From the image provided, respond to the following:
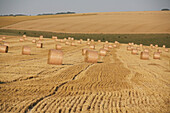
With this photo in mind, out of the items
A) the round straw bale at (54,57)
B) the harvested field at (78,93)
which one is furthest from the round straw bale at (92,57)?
the harvested field at (78,93)

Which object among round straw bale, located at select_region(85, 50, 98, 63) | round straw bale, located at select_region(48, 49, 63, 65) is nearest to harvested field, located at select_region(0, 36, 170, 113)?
round straw bale, located at select_region(48, 49, 63, 65)

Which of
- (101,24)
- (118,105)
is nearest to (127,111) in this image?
(118,105)

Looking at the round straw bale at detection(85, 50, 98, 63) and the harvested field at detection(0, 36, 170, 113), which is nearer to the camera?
the harvested field at detection(0, 36, 170, 113)

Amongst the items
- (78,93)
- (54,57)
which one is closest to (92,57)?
(54,57)

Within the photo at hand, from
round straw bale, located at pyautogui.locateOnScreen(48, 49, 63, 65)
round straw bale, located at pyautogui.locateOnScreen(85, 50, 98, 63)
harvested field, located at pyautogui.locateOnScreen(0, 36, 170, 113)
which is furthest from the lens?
round straw bale, located at pyautogui.locateOnScreen(85, 50, 98, 63)

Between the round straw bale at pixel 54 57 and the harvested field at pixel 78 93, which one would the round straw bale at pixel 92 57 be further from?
the harvested field at pixel 78 93

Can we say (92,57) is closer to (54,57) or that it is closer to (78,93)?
(54,57)

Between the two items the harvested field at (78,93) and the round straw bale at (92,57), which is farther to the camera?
the round straw bale at (92,57)

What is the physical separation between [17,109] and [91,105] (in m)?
1.85

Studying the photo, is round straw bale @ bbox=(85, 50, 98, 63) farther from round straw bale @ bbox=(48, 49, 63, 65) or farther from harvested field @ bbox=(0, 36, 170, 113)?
harvested field @ bbox=(0, 36, 170, 113)

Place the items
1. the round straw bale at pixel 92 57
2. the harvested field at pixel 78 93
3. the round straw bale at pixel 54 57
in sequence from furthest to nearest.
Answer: the round straw bale at pixel 92 57 → the round straw bale at pixel 54 57 → the harvested field at pixel 78 93

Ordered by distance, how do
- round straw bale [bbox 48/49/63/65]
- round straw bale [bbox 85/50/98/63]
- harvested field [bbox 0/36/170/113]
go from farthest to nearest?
round straw bale [bbox 85/50/98/63] → round straw bale [bbox 48/49/63/65] → harvested field [bbox 0/36/170/113]

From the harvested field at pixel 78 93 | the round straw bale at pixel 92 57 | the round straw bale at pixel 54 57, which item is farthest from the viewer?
the round straw bale at pixel 92 57

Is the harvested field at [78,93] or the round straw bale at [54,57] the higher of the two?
the round straw bale at [54,57]
